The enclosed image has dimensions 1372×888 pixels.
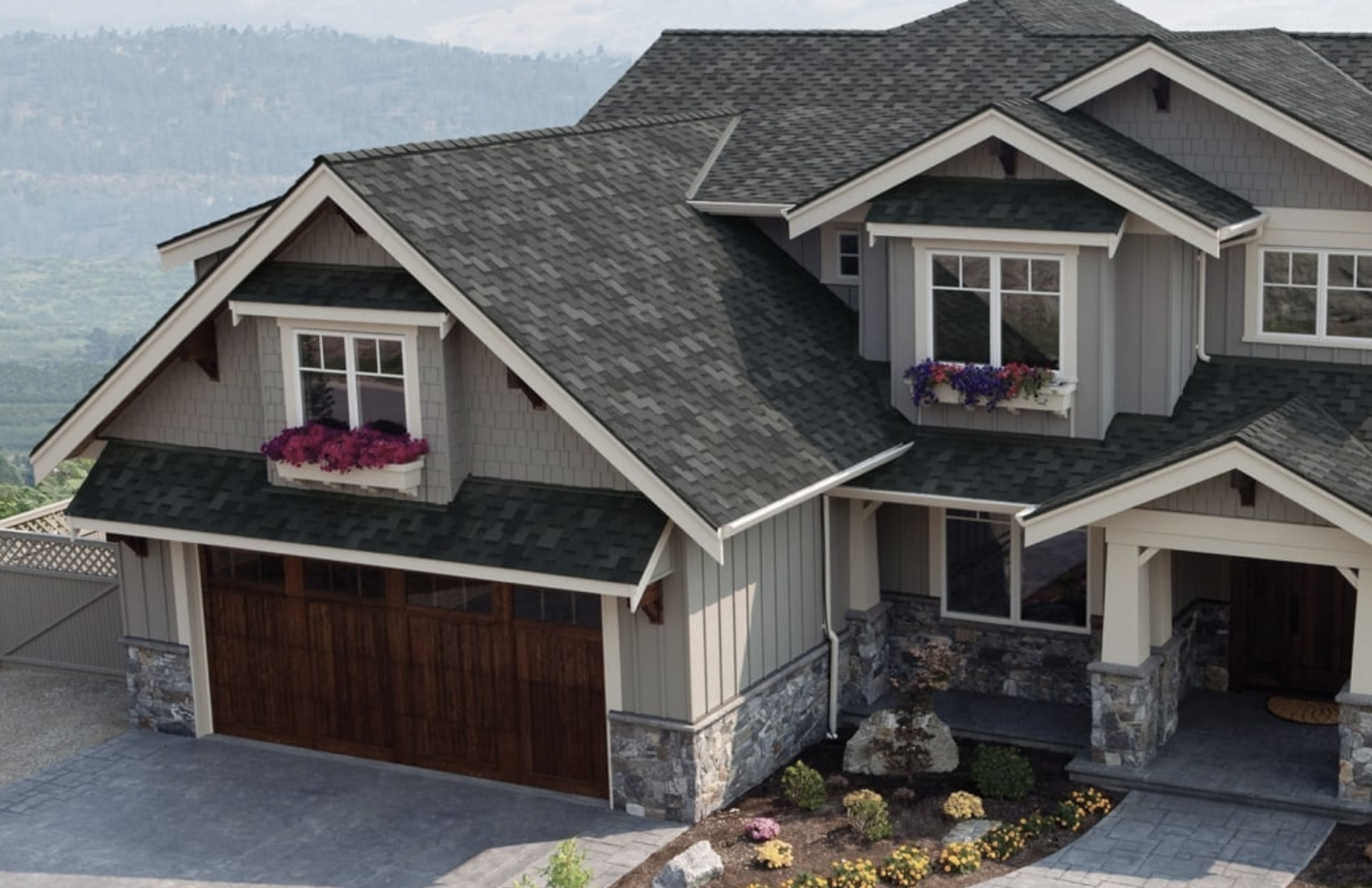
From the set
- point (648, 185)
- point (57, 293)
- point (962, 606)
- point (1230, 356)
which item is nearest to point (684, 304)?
point (648, 185)

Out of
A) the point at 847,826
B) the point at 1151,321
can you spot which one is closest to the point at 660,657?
the point at 847,826

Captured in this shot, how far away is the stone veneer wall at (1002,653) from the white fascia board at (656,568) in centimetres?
455

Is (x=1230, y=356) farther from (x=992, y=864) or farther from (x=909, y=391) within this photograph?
(x=992, y=864)

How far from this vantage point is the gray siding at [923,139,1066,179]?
20.0 metres

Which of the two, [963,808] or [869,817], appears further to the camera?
[963,808]

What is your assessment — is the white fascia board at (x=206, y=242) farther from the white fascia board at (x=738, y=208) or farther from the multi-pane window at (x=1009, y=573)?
the multi-pane window at (x=1009, y=573)

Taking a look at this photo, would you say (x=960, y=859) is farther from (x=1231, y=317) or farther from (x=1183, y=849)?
(x=1231, y=317)

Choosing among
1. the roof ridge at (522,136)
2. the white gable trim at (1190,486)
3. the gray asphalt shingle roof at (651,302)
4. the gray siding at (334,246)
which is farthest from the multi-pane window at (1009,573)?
the gray siding at (334,246)

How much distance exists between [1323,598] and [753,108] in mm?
9728

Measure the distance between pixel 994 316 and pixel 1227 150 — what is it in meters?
3.07

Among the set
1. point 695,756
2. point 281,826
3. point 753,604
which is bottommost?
point 281,826

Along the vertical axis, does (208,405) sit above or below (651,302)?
below

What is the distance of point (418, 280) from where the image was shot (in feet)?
59.6

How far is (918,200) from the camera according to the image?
2025 centimetres
